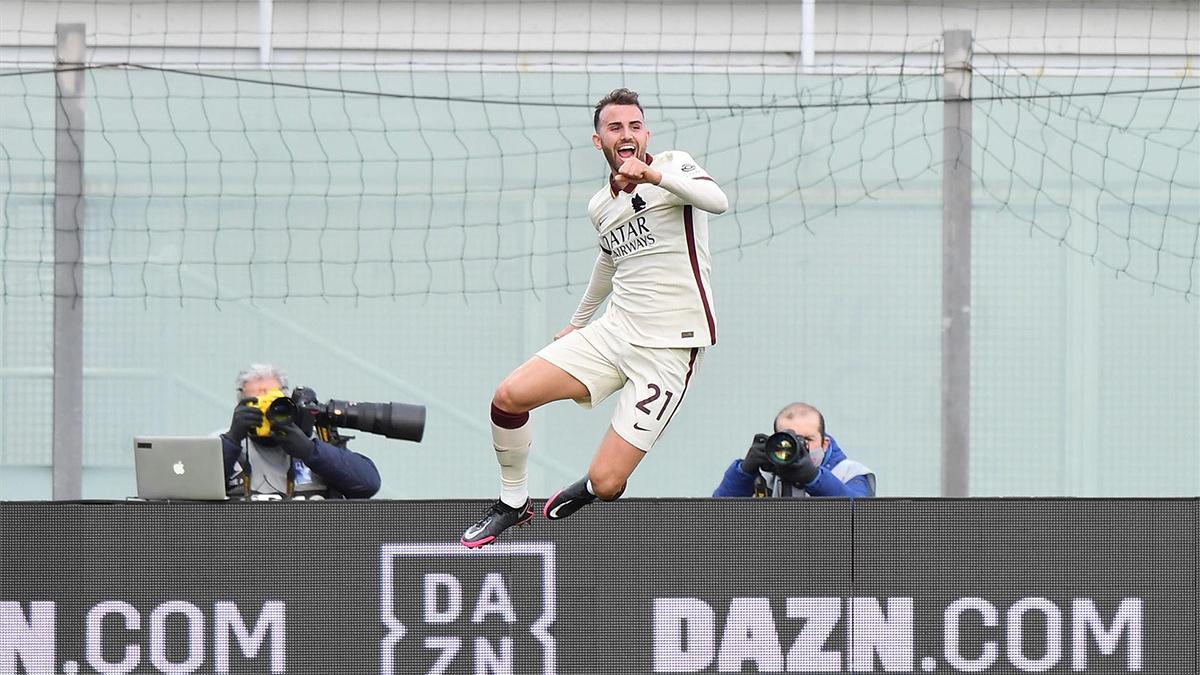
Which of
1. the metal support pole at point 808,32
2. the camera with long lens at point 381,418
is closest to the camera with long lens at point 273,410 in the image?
the camera with long lens at point 381,418

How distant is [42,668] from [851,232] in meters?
3.94

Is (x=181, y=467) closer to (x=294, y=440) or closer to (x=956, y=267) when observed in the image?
(x=294, y=440)

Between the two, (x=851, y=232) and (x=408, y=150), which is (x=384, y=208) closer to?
(x=408, y=150)

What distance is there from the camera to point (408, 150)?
8.79 m

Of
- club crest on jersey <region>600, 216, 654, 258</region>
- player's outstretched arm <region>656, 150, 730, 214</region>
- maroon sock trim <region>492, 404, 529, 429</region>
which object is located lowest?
maroon sock trim <region>492, 404, 529, 429</region>

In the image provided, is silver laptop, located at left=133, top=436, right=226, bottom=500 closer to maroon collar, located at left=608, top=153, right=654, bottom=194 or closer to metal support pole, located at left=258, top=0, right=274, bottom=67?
maroon collar, located at left=608, top=153, right=654, bottom=194

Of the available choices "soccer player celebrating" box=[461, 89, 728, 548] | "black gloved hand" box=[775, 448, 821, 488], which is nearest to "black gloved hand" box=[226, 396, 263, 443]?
"soccer player celebrating" box=[461, 89, 728, 548]

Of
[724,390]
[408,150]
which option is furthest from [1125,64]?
[408,150]

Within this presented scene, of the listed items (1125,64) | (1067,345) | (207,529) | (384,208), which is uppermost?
(1125,64)

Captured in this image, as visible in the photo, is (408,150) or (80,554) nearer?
(80,554)

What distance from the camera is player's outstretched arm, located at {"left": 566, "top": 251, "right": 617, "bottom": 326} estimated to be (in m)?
6.28

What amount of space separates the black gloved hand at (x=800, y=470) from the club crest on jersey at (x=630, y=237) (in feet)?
4.78

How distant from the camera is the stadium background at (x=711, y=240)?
28.6ft

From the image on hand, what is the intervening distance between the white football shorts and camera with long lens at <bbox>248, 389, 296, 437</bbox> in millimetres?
1386
